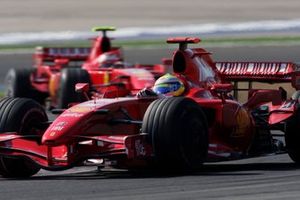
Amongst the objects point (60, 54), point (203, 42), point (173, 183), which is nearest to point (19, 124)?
point (173, 183)

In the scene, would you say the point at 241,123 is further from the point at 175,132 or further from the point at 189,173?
the point at 175,132

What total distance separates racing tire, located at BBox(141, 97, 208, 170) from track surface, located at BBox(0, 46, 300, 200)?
0.17m

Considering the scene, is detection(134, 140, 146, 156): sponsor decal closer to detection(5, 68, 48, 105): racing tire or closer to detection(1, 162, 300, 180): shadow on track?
detection(1, 162, 300, 180): shadow on track

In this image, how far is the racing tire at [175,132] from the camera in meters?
12.1

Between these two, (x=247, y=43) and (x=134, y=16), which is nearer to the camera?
(x=247, y=43)

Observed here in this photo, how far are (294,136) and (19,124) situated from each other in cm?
330

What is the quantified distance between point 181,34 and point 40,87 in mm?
18624

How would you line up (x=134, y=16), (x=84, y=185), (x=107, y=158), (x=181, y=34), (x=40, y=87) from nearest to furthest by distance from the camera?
(x=84, y=185)
(x=107, y=158)
(x=40, y=87)
(x=181, y=34)
(x=134, y=16)

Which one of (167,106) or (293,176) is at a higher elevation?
(167,106)

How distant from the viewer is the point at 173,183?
1139 centimetres

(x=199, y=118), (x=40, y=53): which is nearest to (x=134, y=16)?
(x=40, y=53)

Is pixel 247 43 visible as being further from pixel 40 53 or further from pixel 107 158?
pixel 107 158

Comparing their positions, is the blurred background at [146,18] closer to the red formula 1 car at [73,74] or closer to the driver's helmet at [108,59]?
the red formula 1 car at [73,74]

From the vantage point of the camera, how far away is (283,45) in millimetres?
37500
